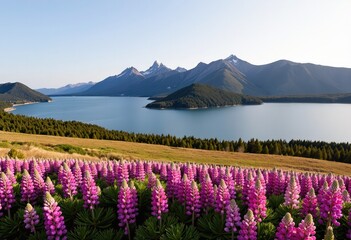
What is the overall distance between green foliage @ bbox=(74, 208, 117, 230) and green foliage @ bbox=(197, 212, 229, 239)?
2.36 metres

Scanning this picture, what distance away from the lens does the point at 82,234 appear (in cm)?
720

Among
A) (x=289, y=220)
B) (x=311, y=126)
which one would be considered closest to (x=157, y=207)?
(x=289, y=220)

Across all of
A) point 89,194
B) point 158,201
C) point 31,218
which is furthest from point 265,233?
point 31,218

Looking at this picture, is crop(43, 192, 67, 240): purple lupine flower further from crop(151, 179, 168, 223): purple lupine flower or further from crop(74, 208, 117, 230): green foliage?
crop(151, 179, 168, 223): purple lupine flower

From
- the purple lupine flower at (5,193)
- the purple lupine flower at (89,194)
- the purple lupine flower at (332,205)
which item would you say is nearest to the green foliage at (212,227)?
the purple lupine flower at (332,205)

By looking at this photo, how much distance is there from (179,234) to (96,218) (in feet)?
7.90

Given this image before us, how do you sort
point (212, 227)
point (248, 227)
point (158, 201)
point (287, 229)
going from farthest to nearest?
point (158, 201) → point (212, 227) → point (248, 227) → point (287, 229)

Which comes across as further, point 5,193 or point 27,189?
point 27,189

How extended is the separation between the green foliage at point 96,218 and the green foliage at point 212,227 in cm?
236

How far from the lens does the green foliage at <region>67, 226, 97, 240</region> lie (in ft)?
23.6

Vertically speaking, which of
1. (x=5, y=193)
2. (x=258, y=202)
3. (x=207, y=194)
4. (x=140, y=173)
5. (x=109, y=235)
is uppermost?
(x=258, y=202)

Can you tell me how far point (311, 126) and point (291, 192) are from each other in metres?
180

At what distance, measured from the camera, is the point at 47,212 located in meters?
6.72

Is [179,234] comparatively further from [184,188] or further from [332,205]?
[332,205]
